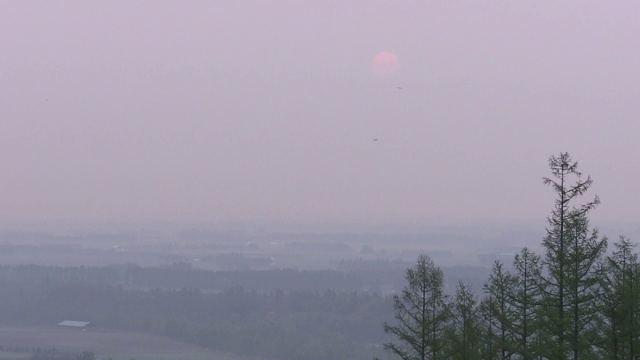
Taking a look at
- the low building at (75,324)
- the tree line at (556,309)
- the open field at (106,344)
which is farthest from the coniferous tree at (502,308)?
the low building at (75,324)

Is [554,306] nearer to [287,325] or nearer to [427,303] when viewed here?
[427,303]

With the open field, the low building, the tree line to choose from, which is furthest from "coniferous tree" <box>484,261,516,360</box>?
the low building

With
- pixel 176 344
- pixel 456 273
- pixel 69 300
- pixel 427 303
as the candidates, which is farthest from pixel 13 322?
pixel 427 303

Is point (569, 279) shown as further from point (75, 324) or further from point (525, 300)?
point (75, 324)

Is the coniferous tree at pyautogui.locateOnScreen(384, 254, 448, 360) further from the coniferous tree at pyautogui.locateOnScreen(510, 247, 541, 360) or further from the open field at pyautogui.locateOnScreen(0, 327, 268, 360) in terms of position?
the open field at pyautogui.locateOnScreen(0, 327, 268, 360)

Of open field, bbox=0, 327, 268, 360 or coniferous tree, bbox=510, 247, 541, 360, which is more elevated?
coniferous tree, bbox=510, 247, 541, 360

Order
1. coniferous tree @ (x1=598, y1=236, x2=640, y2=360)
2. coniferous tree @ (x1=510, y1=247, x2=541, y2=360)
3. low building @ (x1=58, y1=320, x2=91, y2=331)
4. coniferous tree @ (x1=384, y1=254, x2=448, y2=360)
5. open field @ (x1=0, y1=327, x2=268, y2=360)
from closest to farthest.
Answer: coniferous tree @ (x1=598, y1=236, x2=640, y2=360)
coniferous tree @ (x1=510, y1=247, x2=541, y2=360)
coniferous tree @ (x1=384, y1=254, x2=448, y2=360)
open field @ (x1=0, y1=327, x2=268, y2=360)
low building @ (x1=58, y1=320, x2=91, y2=331)
